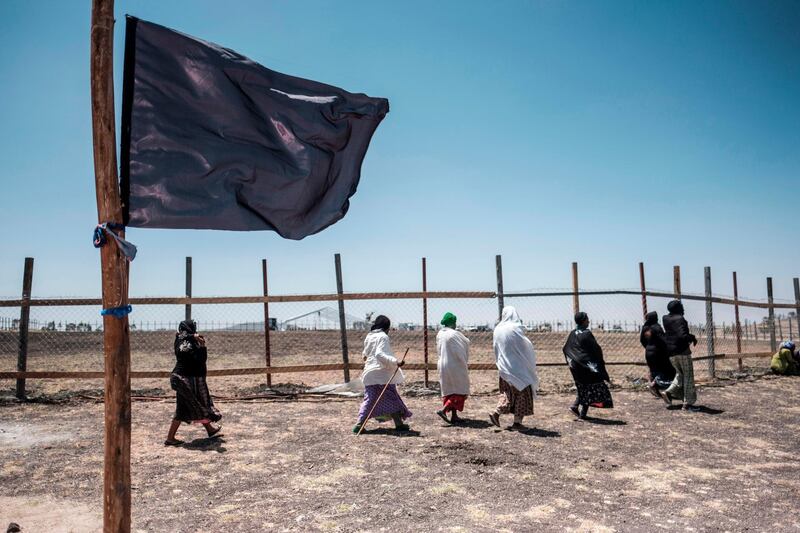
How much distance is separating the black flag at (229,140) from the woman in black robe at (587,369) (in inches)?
245

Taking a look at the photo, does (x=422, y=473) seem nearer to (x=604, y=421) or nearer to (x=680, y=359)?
(x=604, y=421)

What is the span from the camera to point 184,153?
3125 mm

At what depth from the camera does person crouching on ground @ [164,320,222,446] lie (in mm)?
6957

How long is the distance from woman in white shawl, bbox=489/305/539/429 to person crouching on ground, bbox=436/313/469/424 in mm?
537

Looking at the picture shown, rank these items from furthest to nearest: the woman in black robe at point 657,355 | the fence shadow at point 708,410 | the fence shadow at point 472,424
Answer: the woman in black robe at point 657,355
the fence shadow at point 708,410
the fence shadow at point 472,424

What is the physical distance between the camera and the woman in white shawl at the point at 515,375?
7840mm

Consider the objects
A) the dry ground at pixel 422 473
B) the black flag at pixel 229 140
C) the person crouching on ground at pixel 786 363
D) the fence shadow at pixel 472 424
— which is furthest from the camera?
the person crouching on ground at pixel 786 363

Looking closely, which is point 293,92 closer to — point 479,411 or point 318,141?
Result: point 318,141

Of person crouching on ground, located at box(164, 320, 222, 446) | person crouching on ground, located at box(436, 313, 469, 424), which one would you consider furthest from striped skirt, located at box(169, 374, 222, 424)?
person crouching on ground, located at box(436, 313, 469, 424)

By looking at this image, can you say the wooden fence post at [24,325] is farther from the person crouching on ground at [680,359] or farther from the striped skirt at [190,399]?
the person crouching on ground at [680,359]

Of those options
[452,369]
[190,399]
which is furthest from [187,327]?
[452,369]

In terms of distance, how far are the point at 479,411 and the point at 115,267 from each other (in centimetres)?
735

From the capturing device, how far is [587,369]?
860 centimetres

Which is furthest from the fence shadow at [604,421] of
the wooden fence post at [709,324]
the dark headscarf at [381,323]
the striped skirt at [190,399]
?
the striped skirt at [190,399]
